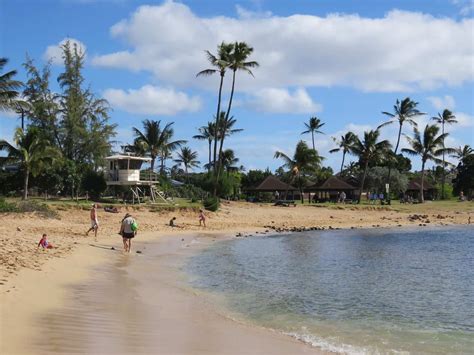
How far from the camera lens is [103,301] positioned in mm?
10266

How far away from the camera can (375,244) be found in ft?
89.0

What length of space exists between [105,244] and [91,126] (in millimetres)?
26941

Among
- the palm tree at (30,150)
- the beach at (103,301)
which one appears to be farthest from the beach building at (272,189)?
the beach at (103,301)

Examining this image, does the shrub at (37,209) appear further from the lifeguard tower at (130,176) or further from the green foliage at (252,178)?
the green foliage at (252,178)

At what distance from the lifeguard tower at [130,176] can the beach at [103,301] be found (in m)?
12.2

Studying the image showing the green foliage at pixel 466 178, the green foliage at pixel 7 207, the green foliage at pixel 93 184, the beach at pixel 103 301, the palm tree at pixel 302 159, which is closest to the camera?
the beach at pixel 103 301

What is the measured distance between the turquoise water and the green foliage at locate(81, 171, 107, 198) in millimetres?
14885

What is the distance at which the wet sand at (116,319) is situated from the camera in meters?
6.84

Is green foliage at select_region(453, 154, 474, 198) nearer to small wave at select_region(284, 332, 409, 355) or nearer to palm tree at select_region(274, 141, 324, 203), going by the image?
palm tree at select_region(274, 141, 324, 203)

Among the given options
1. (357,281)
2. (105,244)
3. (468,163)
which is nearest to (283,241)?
(105,244)

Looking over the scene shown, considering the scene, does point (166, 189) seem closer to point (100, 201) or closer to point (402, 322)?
point (100, 201)

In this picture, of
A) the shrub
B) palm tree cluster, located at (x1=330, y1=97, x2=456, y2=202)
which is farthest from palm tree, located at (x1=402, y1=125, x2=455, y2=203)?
the shrub

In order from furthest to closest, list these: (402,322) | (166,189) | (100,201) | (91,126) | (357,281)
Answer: (91,126)
(166,189)
(100,201)
(357,281)
(402,322)

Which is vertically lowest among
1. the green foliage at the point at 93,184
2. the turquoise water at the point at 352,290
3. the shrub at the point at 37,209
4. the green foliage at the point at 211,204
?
the turquoise water at the point at 352,290
